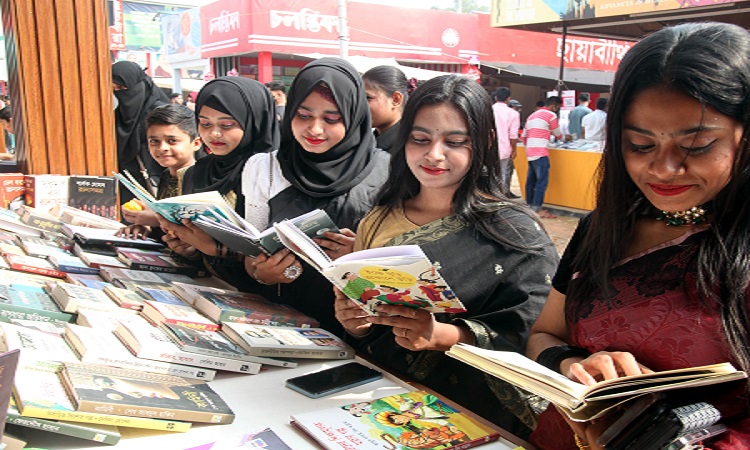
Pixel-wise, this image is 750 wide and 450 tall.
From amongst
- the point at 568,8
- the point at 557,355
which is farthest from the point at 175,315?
the point at 568,8

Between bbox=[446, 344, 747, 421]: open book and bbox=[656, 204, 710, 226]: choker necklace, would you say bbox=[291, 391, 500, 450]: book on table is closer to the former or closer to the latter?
bbox=[446, 344, 747, 421]: open book

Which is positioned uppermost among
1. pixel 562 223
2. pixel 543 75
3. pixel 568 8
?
pixel 568 8

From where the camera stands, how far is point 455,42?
→ 16.3 m

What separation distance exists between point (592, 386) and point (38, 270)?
2.04 m

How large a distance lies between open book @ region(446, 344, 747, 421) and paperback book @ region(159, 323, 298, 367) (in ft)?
2.47

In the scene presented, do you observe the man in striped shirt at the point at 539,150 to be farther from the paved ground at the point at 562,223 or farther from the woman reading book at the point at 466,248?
the woman reading book at the point at 466,248

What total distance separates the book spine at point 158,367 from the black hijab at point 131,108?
9.10 ft

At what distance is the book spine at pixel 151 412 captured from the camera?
1.17 meters

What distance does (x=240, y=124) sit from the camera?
2.58 m

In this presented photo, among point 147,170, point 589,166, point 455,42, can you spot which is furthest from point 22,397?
point 455,42

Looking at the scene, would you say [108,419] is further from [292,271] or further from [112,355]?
[292,271]

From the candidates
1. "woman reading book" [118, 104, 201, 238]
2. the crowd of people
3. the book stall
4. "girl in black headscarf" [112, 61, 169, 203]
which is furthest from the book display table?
"girl in black headscarf" [112, 61, 169, 203]

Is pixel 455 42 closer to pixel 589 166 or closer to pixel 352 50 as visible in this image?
pixel 352 50

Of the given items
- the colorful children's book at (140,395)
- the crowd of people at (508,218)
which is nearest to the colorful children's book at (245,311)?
the crowd of people at (508,218)
